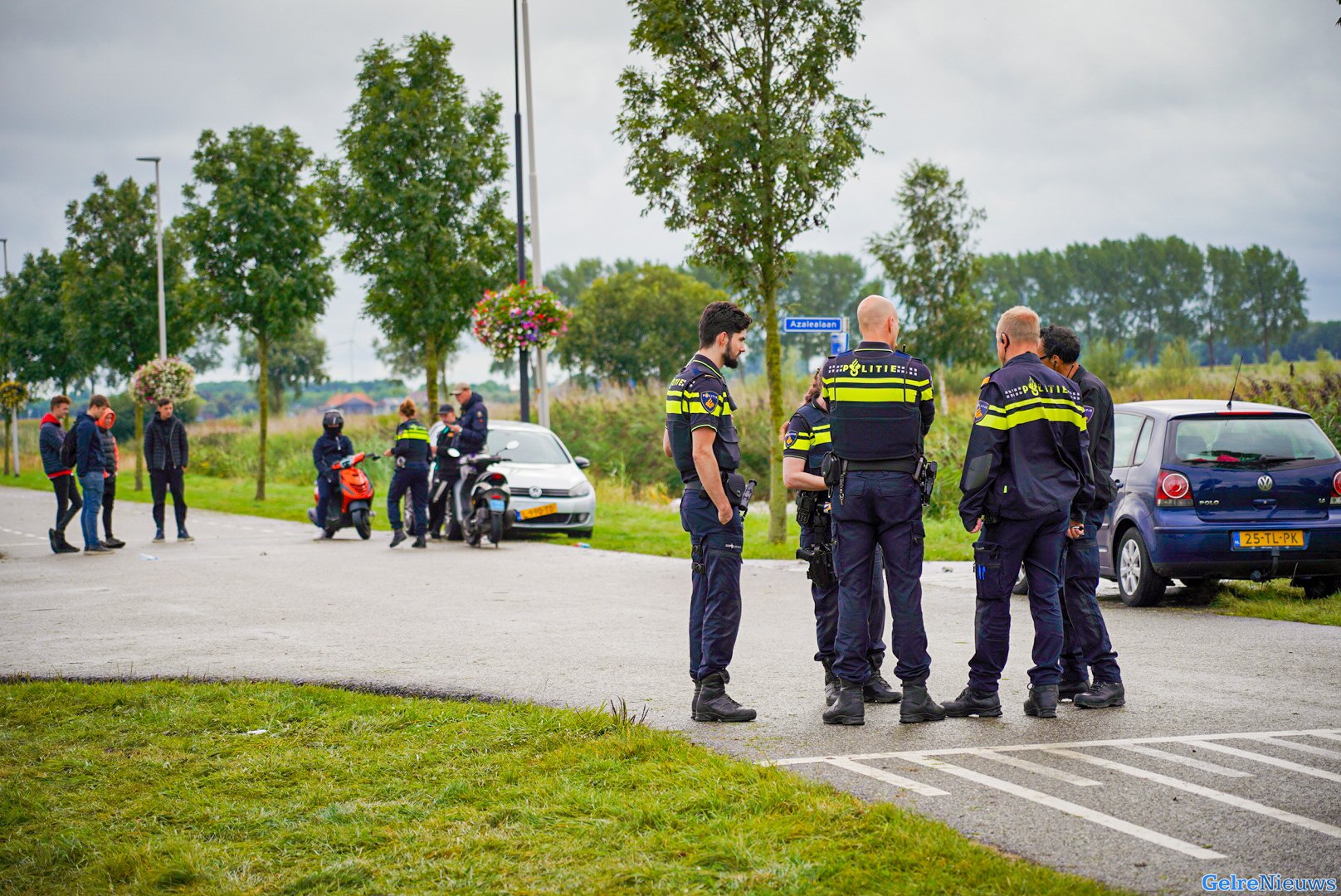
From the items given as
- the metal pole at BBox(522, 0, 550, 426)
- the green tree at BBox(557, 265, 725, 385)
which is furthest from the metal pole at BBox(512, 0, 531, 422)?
the green tree at BBox(557, 265, 725, 385)

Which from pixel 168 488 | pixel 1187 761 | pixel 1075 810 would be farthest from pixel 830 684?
pixel 168 488

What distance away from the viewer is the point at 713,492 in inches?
247

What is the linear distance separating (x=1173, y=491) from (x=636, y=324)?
65.3 metres

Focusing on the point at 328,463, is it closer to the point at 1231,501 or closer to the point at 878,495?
the point at 1231,501

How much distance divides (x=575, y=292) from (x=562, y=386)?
3255 inches

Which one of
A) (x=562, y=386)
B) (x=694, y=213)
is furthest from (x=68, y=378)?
(x=694, y=213)

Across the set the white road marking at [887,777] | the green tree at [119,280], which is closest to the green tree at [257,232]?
the green tree at [119,280]

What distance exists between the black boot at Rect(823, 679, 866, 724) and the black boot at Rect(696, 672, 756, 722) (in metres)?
0.39

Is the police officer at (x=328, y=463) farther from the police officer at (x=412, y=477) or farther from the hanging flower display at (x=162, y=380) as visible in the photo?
the hanging flower display at (x=162, y=380)

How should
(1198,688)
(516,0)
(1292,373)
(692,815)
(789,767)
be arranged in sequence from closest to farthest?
(692,815)
(789,767)
(1198,688)
(1292,373)
(516,0)

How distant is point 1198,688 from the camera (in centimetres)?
704

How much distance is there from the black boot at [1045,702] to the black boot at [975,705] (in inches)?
7.1

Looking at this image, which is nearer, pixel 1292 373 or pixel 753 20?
pixel 753 20

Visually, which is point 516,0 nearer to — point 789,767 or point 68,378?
point 789,767
